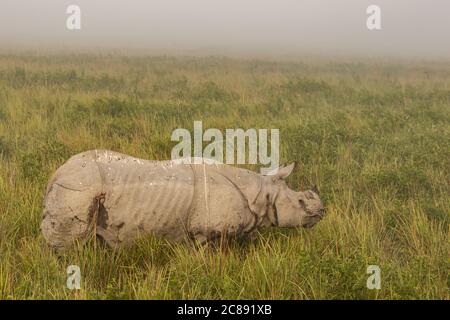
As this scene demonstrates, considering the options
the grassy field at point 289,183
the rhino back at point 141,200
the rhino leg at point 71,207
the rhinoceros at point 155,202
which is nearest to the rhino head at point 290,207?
the rhinoceros at point 155,202

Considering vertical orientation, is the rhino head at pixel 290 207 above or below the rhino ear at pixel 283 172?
below

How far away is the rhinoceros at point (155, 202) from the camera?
3863 millimetres

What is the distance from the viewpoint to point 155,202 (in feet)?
13.1

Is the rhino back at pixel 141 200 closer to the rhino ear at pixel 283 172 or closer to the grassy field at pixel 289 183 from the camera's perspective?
the grassy field at pixel 289 183

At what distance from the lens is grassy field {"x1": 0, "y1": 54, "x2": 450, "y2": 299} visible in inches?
139

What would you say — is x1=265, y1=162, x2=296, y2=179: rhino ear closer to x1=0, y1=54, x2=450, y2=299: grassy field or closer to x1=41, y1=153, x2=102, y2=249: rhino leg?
x1=0, y1=54, x2=450, y2=299: grassy field

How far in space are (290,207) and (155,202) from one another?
1.26 metres

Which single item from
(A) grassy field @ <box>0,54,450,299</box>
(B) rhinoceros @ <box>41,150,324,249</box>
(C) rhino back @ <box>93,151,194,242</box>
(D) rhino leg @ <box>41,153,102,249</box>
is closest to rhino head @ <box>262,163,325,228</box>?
(B) rhinoceros @ <box>41,150,324,249</box>

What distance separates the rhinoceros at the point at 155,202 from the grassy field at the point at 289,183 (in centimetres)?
15

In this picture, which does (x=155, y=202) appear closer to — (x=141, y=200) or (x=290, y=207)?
(x=141, y=200)

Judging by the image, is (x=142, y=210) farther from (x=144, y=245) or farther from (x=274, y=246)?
(x=274, y=246)

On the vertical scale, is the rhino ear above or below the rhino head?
above
